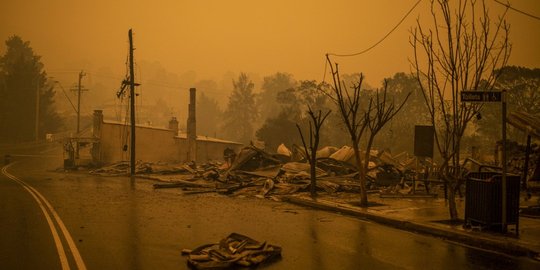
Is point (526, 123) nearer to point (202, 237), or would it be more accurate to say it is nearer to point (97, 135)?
point (202, 237)

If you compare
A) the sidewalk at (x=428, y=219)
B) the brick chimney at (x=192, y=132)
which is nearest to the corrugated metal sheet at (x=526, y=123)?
the sidewalk at (x=428, y=219)

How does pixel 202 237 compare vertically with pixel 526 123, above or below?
below

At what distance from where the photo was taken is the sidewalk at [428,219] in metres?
9.38

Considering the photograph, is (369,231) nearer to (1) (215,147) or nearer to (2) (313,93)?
(1) (215,147)

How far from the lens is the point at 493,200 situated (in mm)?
10289

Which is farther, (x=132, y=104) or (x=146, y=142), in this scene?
(x=146, y=142)

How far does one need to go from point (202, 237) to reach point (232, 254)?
7.68 ft

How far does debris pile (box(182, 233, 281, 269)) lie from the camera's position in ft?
24.4

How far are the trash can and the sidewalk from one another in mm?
270

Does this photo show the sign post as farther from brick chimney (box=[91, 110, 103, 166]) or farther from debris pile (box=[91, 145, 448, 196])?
brick chimney (box=[91, 110, 103, 166])

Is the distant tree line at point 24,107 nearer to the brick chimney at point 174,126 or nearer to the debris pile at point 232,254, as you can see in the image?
the brick chimney at point 174,126

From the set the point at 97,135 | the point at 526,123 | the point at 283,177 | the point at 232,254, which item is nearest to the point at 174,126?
the point at 97,135

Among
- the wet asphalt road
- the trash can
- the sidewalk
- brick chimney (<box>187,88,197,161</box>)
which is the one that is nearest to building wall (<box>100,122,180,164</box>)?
brick chimney (<box>187,88,197,161</box>)

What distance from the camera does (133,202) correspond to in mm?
16844
